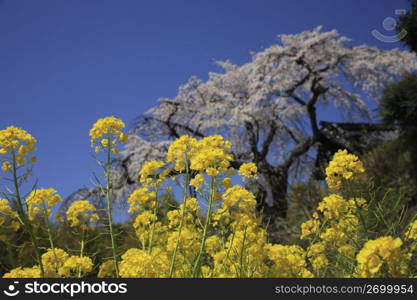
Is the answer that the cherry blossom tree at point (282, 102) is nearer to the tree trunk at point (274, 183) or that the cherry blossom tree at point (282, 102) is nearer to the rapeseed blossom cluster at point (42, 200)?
the tree trunk at point (274, 183)

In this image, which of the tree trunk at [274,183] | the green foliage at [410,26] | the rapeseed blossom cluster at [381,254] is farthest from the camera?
the tree trunk at [274,183]

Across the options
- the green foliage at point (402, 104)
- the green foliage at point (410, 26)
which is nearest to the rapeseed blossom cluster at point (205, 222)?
the green foliage at point (402, 104)

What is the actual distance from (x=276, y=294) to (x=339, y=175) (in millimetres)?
1005

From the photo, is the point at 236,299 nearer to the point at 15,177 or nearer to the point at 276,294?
the point at 276,294

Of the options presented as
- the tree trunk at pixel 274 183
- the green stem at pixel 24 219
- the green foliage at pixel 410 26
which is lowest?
the green stem at pixel 24 219

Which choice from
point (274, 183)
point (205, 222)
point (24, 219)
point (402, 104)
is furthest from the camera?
point (274, 183)

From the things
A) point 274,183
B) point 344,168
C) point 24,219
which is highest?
point 274,183

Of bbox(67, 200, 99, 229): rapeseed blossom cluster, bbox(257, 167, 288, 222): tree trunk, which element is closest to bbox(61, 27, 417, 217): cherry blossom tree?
bbox(257, 167, 288, 222): tree trunk

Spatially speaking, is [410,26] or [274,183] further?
[274,183]

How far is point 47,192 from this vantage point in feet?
8.31

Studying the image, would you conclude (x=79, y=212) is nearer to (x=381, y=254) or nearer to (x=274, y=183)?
(x=381, y=254)

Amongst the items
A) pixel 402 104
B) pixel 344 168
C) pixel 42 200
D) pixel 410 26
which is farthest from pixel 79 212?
pixel 410 26

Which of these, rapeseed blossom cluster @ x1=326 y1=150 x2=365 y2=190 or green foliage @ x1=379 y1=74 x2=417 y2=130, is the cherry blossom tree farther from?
rapeseed blossom cluster @ x1=326 y1=150 x2=365 y2=190

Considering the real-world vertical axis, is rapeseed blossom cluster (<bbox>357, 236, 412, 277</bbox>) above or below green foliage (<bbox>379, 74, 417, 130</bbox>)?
below
